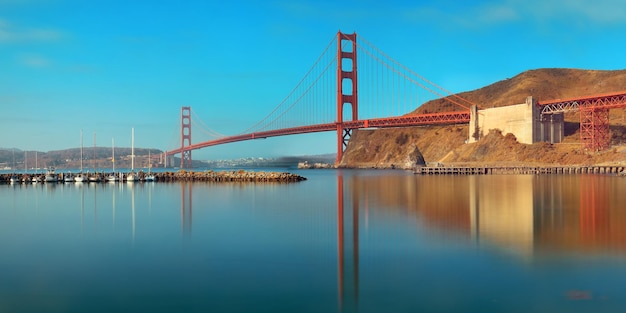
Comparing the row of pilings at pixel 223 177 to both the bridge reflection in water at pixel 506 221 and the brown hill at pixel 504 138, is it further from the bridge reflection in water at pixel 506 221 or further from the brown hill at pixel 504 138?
the brown hill at pixel 504 138

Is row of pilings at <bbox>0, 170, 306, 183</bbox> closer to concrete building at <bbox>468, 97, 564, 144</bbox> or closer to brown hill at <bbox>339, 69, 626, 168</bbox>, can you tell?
brown hill at <bbox>339, 69, 626, 168</bbox>

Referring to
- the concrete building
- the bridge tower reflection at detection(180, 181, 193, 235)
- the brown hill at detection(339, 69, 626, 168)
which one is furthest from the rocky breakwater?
Result: the concrete building

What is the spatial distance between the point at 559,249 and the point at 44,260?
11.8 metres

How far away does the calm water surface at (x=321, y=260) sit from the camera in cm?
801

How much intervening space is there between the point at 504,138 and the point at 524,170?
471 inches

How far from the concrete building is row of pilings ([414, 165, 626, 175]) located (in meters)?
8.90

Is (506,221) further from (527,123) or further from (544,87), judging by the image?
(544,87)

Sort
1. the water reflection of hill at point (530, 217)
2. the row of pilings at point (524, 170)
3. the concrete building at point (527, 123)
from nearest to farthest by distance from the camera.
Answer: the water reflection of hill at point (530, 217) → the row of pilings at point (524, 170) → the concrete building at point (527, 123)

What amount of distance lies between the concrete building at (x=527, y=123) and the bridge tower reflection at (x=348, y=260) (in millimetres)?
51651

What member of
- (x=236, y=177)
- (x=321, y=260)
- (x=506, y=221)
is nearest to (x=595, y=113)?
(x=236, y=177)

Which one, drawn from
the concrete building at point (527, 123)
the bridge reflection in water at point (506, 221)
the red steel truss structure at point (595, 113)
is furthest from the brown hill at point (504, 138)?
the bridge reflection in water at point (506, 221)

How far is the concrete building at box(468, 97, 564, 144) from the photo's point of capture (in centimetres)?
6389

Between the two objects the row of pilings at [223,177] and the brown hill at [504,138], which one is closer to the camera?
the row of pilings at [223,177]

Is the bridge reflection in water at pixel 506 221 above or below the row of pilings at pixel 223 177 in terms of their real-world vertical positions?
below
